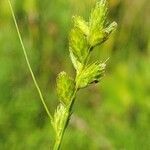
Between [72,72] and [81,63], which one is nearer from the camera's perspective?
[81,63]

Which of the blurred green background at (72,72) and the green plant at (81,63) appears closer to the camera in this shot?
the green plant at (81,63)

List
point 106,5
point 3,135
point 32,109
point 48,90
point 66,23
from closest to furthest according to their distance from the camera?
point 106,5
point 3,135
point 32,109
point 48,90
point 66,23

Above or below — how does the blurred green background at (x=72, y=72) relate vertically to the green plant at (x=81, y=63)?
below

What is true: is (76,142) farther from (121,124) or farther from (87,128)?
(121,124)

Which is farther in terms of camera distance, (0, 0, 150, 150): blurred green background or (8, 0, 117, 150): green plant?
(0, 0, 150, 150): blurred green background

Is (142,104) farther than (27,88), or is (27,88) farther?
A: (142,104)

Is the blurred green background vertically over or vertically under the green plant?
under

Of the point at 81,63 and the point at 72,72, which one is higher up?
the point at 81,63

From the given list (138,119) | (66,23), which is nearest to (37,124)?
(138,119)
